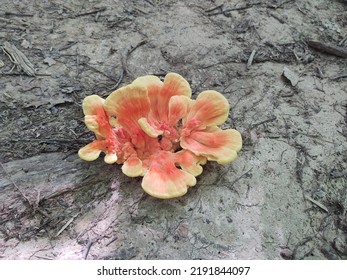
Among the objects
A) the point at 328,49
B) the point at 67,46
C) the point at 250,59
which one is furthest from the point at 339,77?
the point at 67,46

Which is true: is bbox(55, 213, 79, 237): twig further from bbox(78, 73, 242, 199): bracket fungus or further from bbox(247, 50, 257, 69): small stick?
bbox(247, 50, 257, 69): small stick

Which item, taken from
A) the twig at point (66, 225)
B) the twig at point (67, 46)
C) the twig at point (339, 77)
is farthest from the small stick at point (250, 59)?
the twig at point (66, 225)

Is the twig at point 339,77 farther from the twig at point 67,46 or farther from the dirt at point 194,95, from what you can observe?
the twig at point 67,46

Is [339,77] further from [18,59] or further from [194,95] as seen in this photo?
[18,59]

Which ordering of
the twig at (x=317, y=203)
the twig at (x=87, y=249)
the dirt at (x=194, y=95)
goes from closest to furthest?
the twig at (x=87, y=249) < the dirt at (x=194, y=95) < the twig at (x=317, y=203)

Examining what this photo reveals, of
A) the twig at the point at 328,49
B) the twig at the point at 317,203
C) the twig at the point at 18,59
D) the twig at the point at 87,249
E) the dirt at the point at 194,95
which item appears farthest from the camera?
the twig at the point at 328,49

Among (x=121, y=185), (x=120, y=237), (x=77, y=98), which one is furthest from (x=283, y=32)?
(x=120, y=237)

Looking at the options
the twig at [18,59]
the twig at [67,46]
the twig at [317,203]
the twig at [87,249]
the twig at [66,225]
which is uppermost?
the twig at [67,46]

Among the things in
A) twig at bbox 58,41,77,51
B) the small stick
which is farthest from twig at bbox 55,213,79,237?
the small stick
